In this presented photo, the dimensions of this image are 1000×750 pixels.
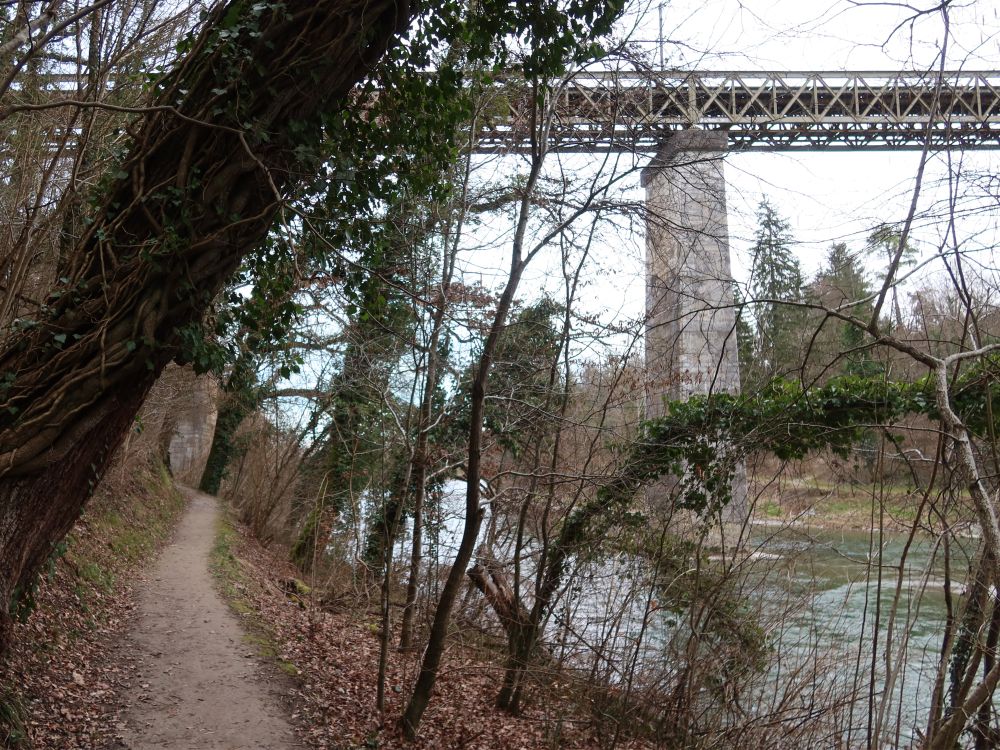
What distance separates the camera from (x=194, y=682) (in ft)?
21.3

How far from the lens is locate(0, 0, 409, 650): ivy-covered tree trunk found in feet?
12.2

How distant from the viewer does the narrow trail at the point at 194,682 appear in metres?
5.55

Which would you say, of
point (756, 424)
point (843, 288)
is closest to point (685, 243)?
point (843, 288)

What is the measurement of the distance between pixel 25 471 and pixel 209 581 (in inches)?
290

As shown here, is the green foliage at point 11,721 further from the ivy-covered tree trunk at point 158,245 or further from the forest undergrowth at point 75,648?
the ivy-covered tree trunk at point 158,245

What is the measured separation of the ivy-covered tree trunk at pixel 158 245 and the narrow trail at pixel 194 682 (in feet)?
6.75

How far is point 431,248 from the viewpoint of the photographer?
24.8 feet

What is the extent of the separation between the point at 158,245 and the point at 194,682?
169 inches

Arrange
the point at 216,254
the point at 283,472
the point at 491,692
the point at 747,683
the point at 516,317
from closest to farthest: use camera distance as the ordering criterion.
Answer: the point at 216,254
the point at 747,683
the point at 516,317
the point at 491,692
the point at 283,472

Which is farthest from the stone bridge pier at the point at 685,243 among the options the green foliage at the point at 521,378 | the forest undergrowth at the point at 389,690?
the forest undergrowth at the point at 389,690

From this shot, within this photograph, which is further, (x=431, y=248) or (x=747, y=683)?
(x=431, y=248)

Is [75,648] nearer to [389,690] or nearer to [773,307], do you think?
[389,690]

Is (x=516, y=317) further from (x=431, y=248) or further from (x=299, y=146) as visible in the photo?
(x=299, y=146)

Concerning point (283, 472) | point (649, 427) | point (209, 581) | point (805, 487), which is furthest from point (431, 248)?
point (283, 472)
